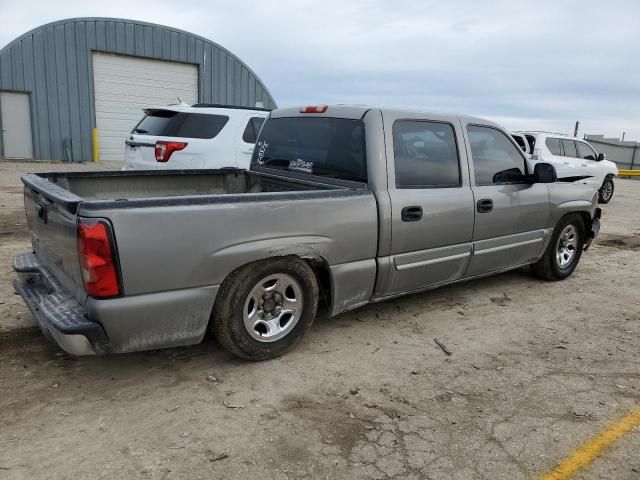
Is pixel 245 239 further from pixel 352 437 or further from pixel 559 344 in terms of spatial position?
pixel 559 344

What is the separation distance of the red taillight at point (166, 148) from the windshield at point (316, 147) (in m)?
3.06

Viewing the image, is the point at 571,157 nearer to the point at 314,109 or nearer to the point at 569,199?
the point at 569,199

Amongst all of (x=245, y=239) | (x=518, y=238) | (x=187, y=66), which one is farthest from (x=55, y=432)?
(x=187, y=66)

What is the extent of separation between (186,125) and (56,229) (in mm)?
4813

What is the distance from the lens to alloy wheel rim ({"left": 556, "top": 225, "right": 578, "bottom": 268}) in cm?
568

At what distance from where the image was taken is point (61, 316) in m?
2.89

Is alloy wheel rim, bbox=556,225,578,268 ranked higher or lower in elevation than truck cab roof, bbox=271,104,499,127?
lower

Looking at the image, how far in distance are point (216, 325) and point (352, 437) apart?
1.11 m

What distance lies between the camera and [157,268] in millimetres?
2896

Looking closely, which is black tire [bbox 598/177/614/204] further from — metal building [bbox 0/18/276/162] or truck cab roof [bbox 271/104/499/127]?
metal building [bbox 0/18/276/162]

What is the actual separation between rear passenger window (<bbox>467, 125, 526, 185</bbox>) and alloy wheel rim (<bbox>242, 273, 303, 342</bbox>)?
2.05m

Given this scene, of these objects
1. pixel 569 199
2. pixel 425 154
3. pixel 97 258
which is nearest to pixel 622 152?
pixel 569 199

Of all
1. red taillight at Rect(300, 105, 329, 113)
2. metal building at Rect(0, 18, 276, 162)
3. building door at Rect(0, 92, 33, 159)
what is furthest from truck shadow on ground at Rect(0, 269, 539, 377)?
metal building at Rect(0, 18, 276, 162)

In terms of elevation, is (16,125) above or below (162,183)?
above
